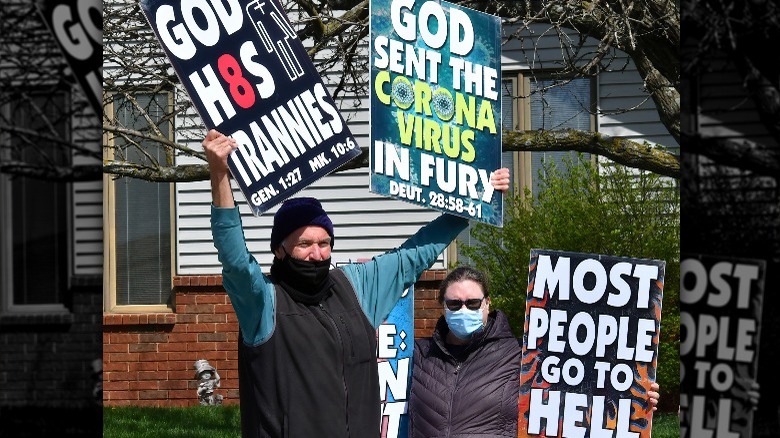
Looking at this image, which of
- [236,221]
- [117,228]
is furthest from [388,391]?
[117,228]

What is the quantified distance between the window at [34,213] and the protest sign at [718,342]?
8.44 ft

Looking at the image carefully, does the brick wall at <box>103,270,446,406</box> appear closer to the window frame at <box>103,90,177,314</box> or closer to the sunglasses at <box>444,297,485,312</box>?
the window frame at <box>103,90,177,314</box>

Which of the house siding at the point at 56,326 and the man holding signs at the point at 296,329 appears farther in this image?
the house siding at the point at 56,326

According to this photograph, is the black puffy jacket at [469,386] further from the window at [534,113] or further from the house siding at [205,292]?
the house siding at [205,292]

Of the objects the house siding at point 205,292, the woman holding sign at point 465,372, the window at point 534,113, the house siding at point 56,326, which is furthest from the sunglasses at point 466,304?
the house siding at point 205,292

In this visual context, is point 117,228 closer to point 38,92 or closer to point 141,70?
point 141,70

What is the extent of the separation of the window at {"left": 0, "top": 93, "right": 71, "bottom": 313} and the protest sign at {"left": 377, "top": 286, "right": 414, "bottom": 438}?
135 centimetres

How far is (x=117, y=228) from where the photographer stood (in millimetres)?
13766

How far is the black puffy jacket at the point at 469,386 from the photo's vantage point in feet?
17.4

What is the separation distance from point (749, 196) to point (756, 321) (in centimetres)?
56

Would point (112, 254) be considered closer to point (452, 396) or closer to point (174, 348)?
point (174, 348)

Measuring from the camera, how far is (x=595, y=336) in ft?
18.9

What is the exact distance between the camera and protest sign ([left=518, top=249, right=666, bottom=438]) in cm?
572

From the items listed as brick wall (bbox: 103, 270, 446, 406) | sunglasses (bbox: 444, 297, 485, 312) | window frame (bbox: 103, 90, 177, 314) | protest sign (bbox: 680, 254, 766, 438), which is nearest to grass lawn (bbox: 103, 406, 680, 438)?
brick wall (bbox: 103, 270, 446, 406)
